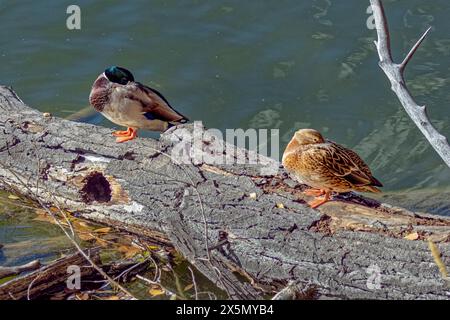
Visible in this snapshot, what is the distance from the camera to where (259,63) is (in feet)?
31.8

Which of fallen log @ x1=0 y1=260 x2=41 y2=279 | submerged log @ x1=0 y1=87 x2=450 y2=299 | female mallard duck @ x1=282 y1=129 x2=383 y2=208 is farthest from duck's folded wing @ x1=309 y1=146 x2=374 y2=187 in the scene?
fallen log @ x1=0 y1=260 x2=41 y2=279

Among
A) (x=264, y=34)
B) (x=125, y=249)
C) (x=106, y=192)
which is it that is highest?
(x=264, y=34)

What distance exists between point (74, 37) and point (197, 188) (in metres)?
5.03

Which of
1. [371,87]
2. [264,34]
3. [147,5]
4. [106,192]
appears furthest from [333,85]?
[106,192]

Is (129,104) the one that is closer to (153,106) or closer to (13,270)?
(153,106)

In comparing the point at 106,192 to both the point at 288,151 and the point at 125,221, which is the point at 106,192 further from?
the point at 288,151

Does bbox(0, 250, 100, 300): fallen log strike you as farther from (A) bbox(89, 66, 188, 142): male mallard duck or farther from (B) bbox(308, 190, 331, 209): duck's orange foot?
(B) bbox(308, 190, 331, 209): duck's orange foot

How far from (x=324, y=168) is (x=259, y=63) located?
440 centimetres

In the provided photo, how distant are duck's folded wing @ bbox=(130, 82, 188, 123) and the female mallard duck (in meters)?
1.30

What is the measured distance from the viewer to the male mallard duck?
6492mm

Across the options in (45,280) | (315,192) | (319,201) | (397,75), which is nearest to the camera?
(397,75)

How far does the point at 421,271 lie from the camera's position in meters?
4.96

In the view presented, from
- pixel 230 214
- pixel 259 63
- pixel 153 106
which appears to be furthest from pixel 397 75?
pixel 259 63

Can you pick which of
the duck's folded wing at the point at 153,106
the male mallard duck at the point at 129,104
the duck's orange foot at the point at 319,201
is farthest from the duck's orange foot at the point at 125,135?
the duck's orange foot at the point at 319,201
